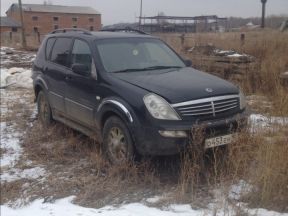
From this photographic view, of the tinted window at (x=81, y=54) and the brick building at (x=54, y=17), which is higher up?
the brick building at (x=54, y=17)

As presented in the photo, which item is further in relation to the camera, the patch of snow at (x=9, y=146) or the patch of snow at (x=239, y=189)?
the patch of snow at (x=9, y=146)

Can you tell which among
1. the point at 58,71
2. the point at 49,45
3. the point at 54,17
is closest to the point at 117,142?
the point at 58,71

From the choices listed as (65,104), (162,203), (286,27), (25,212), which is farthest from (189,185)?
(286,27)

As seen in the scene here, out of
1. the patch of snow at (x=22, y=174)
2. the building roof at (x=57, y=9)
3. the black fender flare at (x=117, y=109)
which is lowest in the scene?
the patch of snow at (x=22, y=174)

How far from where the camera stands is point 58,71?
6371 mm

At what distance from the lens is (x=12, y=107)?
9055 millimetres

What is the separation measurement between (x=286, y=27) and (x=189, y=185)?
22.3m

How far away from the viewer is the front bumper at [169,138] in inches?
171

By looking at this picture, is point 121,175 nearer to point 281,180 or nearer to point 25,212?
point 25,212

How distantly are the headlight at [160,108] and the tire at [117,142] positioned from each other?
435mm

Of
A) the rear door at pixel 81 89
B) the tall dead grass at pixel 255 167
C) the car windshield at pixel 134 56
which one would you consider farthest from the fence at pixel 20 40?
the tall dead grass at pixel 255 167

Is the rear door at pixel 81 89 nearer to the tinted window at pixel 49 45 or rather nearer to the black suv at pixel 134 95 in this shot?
the black suv at pixel 134 95

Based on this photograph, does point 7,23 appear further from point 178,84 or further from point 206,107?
point 206,107

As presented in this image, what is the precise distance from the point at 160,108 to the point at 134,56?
1.55 m
